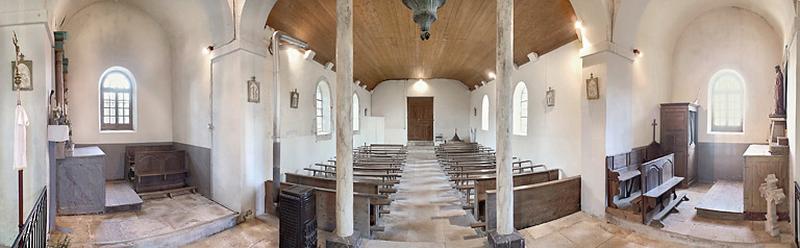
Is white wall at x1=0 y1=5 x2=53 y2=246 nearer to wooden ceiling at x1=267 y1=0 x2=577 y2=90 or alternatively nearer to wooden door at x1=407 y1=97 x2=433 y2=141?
wooden ceiling at x1=267 y1=0 x2=577 y2=90

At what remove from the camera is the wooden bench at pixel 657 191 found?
482cm

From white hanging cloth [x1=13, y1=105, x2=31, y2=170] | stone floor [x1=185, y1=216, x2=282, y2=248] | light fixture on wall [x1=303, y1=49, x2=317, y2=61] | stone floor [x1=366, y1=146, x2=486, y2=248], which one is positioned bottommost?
stone floor [x1=185, y1=216, x2=282, y2=248]

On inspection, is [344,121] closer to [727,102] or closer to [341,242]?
[341,242]

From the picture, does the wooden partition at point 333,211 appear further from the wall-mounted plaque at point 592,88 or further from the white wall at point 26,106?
the wall-mounted plaque at point 592,88

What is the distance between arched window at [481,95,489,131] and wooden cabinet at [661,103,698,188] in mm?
6818

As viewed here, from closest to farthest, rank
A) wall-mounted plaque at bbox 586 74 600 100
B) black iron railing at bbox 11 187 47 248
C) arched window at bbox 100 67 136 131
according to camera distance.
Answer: black iron railing at bbox 11 187 47 248 < wall-mounted plaque at bbox 586 74 600 100 < arched window at bbox 100 67 136 131

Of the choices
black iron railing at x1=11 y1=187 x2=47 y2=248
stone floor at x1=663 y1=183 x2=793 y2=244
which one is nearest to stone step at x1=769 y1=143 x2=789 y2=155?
stone floor at x1=663 y1=183 x2=793 y2=244

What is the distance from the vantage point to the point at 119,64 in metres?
7.23

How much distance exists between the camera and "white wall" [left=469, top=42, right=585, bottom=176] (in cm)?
627

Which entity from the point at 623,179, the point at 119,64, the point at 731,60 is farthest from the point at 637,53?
the point at 119,64

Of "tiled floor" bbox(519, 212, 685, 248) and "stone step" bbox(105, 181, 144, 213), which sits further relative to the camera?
"stone step" bbox(105, 181, 144, 213)

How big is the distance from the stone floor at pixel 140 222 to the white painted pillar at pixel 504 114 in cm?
393

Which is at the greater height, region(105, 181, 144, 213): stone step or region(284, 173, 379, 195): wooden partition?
region(284, 173, 379, 195): wooden partition

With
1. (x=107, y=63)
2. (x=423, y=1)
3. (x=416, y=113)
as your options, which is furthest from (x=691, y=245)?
(x=416, y=113)
